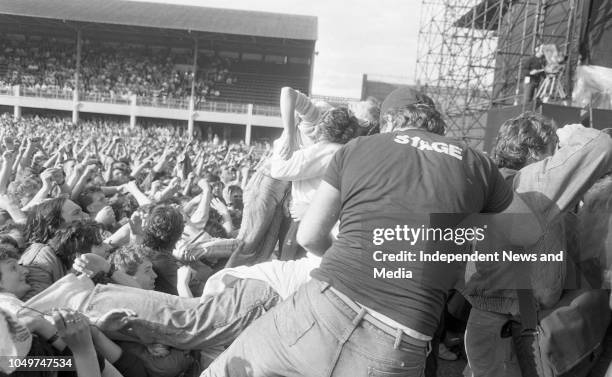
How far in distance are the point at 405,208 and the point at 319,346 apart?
1.49 feet

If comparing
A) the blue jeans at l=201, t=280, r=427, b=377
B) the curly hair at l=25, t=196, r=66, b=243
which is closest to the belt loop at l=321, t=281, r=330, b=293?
the blue jeans at l=201, t=280, r=427, b=377

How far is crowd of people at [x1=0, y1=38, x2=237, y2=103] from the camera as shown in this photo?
3111 centimetres

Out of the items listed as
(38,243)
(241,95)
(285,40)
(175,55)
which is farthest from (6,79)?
(38,243)

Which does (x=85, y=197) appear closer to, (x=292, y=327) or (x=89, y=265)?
(x=89, y=265)

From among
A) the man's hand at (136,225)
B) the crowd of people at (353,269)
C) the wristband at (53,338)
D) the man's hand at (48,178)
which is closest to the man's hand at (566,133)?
the crowd of people at (353,269)

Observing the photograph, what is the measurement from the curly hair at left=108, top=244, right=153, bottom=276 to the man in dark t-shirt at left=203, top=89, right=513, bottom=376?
1301mm

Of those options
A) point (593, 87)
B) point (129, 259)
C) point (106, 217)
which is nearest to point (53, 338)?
point (129, 259)

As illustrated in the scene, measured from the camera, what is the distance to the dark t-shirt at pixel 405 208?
1.45 m

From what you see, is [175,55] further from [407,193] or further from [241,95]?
[407,193]

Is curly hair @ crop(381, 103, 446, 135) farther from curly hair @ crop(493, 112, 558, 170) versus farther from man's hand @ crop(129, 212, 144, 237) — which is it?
man's hand @ crop(129, 212, 144, 237)

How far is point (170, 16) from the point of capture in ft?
98.1

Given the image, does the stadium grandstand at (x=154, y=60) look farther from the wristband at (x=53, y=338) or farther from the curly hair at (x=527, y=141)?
the wristband at (x=53, y=338)

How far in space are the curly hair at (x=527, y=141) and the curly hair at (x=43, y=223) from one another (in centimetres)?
230

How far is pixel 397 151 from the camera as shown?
4.98ft
